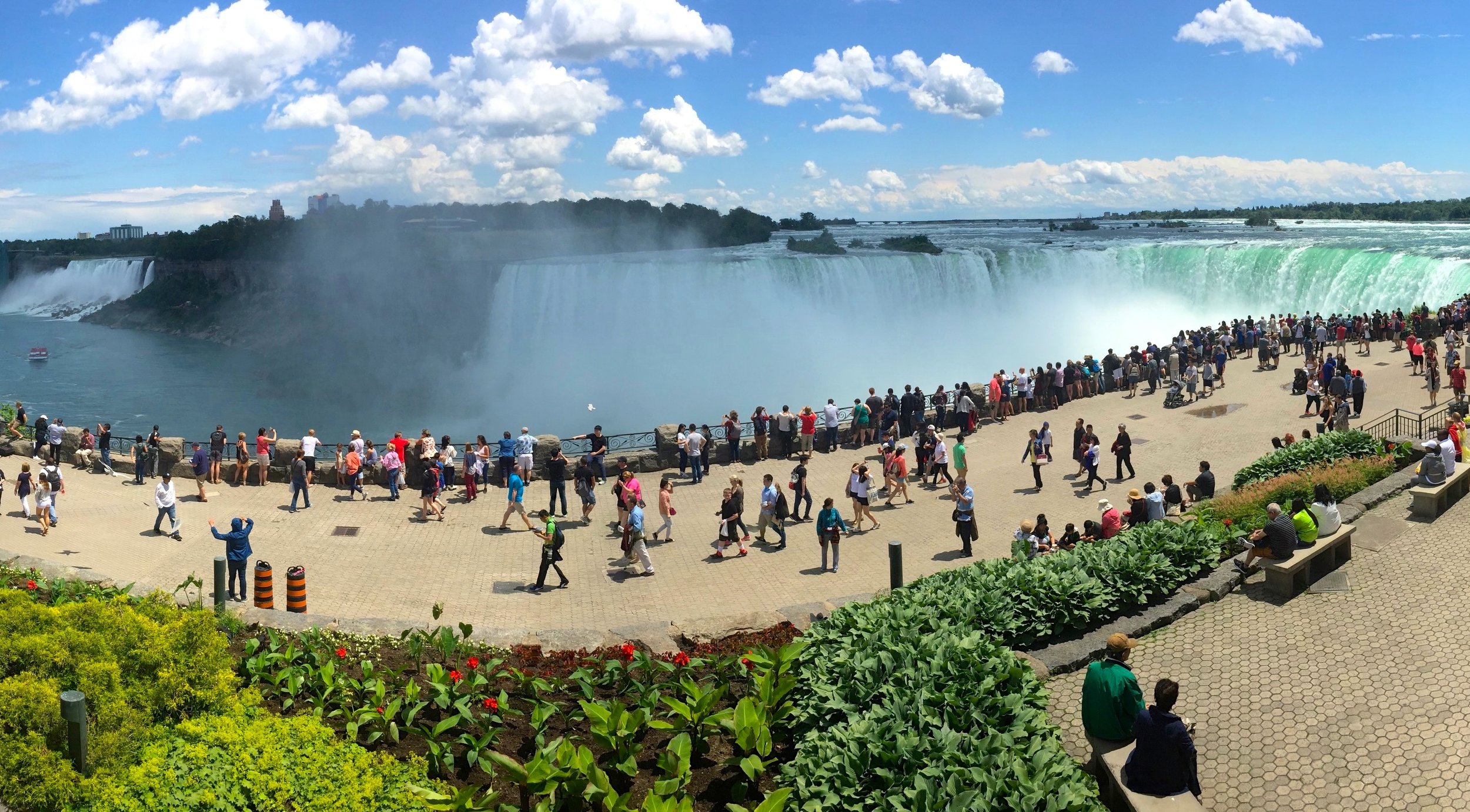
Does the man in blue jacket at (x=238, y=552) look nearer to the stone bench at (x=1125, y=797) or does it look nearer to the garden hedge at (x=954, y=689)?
the garden hedge at (x=954, y=689)

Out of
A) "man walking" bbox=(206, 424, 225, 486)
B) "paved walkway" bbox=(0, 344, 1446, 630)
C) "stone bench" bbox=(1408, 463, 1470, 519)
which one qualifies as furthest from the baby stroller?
"man walking" bbox=(206, 424, 225, 486)

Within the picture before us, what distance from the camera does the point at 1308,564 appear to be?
359 inches

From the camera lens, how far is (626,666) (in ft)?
25.0

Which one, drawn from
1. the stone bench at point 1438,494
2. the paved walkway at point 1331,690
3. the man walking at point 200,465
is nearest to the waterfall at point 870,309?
the man walking at point 200,465

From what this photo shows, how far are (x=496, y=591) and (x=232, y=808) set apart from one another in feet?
23.4

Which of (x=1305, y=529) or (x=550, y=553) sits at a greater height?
(x=1305, y=529)

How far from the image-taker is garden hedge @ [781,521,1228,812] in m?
5.28

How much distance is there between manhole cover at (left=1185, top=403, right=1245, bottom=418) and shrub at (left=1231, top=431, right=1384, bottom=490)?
6316 mm

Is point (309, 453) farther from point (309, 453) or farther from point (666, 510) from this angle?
point (666, 510)

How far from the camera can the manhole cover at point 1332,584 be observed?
9.01 metres

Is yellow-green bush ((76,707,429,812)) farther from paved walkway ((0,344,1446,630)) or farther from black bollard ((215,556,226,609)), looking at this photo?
paved walkway ((0,344,1446,630))

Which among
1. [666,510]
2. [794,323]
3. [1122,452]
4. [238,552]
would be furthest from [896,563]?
[794,323]

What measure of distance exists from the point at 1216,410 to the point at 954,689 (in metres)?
17.4

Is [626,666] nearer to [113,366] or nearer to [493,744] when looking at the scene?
[493,744]
